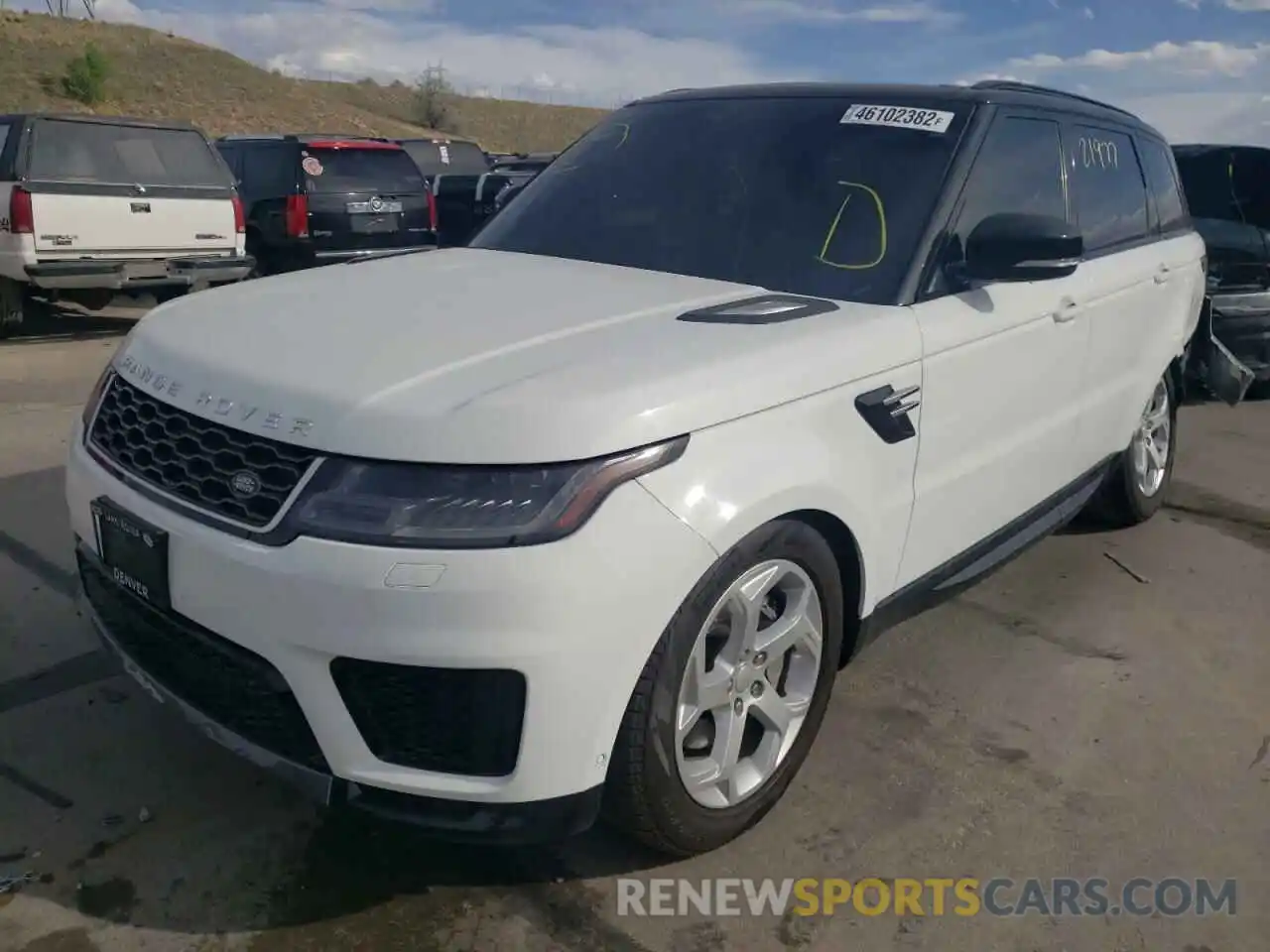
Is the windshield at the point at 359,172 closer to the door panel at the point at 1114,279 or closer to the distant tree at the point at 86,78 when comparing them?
the door panel at the point at 1114,279

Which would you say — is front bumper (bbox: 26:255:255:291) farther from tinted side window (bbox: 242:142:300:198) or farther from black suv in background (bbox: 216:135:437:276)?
tinted side window (bbox: 242:142:300:198)

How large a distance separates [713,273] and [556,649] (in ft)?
5.03

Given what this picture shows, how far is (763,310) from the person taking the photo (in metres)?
2.86

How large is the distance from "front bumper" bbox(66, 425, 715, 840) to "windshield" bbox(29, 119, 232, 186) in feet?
25.8

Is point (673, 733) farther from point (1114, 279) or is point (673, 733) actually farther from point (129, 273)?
point (129, 273)

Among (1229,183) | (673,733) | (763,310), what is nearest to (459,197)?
(1229,183)

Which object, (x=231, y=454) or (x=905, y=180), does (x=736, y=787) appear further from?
(x=905, y=180)

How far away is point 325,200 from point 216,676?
32.5ft

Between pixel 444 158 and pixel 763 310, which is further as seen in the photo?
pixel 444 158

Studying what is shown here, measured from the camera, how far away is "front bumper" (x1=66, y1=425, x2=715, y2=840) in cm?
212

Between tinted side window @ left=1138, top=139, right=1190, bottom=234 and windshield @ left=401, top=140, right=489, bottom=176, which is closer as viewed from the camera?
tinted side window @ left=1138, top=139, right=1190, bottom=234

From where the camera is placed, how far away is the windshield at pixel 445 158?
64.6 feet

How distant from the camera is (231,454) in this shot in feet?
7.68

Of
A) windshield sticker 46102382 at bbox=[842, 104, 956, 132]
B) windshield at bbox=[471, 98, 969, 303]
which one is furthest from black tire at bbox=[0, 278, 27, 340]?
windshield sticker 46102382 at bbox=[842, 104, 956, 132]
